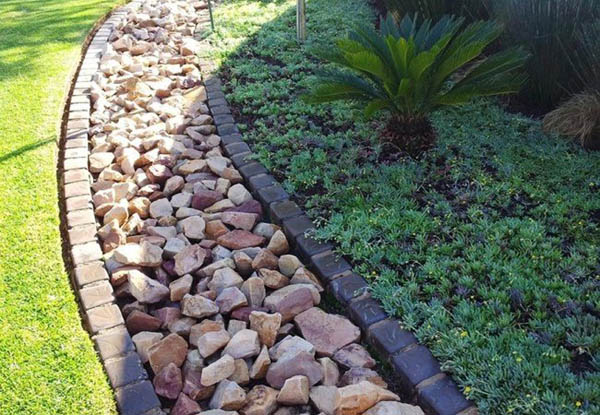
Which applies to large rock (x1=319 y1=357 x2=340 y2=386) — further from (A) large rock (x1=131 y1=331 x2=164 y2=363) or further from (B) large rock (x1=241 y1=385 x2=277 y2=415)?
(A) large rock (x1=131 y1=331 x2=164 y2=363)

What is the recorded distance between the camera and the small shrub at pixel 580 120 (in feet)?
11.7

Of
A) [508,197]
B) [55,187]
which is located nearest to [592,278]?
[508,197]

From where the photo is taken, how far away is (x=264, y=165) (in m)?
3.56

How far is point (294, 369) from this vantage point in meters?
2.24

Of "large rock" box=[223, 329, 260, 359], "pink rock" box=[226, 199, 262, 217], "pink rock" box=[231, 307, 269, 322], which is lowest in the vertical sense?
"pink rock" box=[231, 307, 269, 322]

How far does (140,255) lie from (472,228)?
160 centimetres

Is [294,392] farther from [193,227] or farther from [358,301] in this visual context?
[193,227]

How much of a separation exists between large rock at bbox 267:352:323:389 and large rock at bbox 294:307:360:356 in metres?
→ 0.11

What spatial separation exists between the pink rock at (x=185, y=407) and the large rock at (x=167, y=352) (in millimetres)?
192

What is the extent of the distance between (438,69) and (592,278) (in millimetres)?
1452

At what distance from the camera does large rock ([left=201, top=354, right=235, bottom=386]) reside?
2.23 meters

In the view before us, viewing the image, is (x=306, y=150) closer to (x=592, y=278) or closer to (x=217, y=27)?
(x=592, y=278)

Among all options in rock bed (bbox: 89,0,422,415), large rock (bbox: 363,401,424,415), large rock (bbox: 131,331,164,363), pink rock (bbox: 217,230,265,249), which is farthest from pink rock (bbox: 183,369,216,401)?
pink rock (bbox: 217,230,265,249)

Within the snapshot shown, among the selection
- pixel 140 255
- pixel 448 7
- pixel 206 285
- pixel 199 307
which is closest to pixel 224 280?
pixel 206 285
